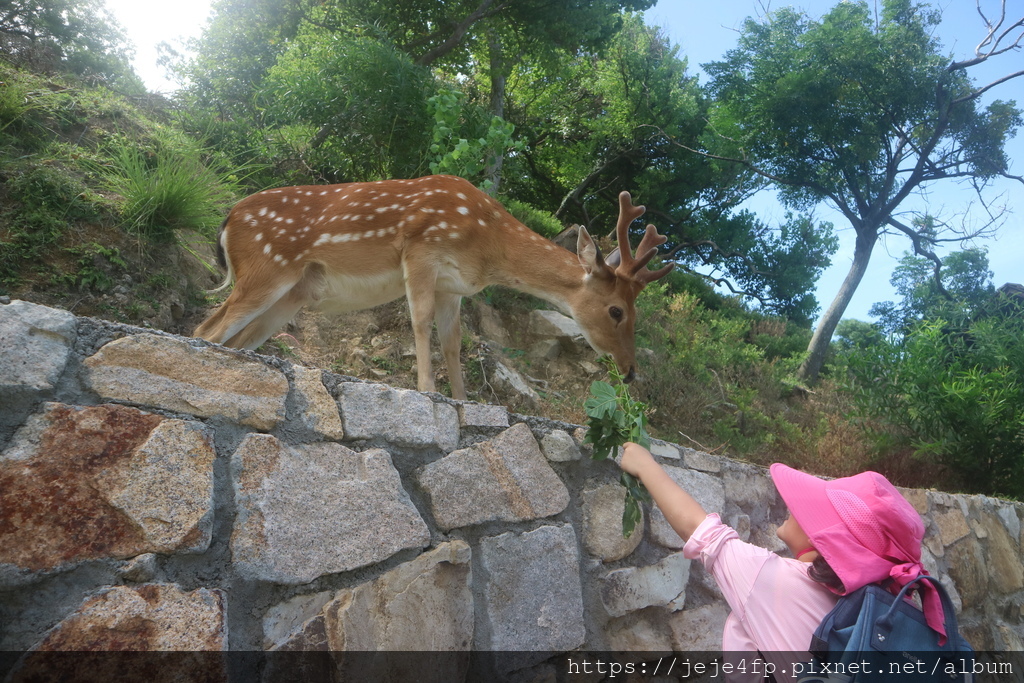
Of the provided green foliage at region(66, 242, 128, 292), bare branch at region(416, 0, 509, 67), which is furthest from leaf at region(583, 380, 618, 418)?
bare branch at region(416, 0, 509, 67)

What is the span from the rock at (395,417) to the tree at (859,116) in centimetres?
1262

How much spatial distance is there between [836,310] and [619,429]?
13.2 metres

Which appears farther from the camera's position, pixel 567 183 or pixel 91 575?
pixel 567 183

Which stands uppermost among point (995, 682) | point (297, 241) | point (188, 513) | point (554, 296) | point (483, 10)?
point (483, 10)

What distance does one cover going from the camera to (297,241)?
12.8 feet

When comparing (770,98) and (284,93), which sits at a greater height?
(770,98)

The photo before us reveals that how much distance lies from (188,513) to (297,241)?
95.3 inches

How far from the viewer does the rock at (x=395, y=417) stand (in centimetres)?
231

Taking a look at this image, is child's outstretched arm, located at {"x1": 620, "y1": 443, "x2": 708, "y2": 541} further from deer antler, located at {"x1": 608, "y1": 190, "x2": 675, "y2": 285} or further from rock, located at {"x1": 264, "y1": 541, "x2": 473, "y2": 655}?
deer antler, located at {"x1": 608, "y1": 190, "x2": 675, "y2": 285}

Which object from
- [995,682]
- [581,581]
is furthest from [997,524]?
[581,581]

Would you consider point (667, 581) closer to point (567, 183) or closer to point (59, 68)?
point (59, 68)

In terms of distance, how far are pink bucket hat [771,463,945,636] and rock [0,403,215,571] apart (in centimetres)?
179

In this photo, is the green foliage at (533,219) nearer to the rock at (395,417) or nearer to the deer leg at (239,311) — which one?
the deer leg at (239,311)

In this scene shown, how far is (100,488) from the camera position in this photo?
5.49 ft
